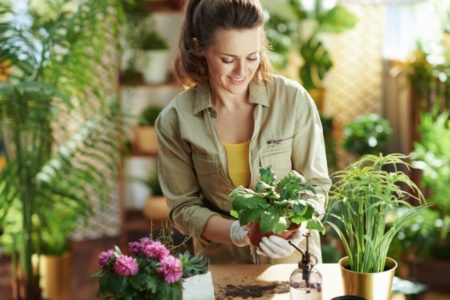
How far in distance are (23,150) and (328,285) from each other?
6.17 feet

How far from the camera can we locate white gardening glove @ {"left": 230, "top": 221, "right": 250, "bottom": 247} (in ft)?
5.44

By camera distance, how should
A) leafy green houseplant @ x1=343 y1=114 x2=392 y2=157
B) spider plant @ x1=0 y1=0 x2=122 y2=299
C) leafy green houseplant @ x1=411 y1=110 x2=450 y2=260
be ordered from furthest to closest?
leafy green houseplant @ x1=343 y1=114 x2=392 y2=157, leafy green houseplant @ x1=411 y1=110 x2=450 y2=260, spider plant @ x1=0 y1=0 x2=122 y2=299

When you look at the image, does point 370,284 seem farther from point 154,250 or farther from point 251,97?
point 251,97

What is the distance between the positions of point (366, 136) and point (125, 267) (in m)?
2.47

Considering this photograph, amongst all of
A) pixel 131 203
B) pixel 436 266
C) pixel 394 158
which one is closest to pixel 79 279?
pixel 131 203

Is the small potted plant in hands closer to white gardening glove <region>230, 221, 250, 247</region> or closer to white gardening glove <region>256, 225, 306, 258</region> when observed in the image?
white gardening glove <region>256, 225, 306, 258</region>

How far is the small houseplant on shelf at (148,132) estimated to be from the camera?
4516 mm

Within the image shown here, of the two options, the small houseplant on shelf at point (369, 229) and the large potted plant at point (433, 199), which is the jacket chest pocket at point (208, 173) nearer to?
the small houseplant on shelf at point (369, 229)

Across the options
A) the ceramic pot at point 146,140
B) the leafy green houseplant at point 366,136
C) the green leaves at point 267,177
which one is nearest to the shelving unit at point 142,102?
the ceramic pot at point 146,140

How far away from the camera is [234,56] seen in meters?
1.74

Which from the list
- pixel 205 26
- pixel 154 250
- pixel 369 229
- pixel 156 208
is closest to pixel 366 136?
pixel 156 208

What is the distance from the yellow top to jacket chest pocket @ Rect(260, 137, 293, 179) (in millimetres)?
54

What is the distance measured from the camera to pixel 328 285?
1.63 metres

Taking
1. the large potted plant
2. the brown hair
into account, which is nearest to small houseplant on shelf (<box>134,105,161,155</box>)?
the large potted plant
